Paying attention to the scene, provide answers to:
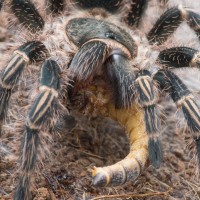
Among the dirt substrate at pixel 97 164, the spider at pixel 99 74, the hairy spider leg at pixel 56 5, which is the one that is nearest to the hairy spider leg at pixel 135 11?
the spider at pixel 99 74

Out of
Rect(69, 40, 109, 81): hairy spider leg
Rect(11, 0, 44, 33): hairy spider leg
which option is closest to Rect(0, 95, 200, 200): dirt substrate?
Rect(69, 40, 109, 81): hairy spider leg

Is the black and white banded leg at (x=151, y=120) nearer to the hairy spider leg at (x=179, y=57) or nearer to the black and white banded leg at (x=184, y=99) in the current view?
the black and white banded leg at (x=184, y=99)

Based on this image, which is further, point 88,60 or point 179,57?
point 179,57

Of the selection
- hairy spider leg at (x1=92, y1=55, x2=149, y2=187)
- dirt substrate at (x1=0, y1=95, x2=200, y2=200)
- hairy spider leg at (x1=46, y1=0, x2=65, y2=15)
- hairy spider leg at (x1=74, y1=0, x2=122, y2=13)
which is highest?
hairy spider leg at (x1=74, y1=0, x2=122, y2=13)

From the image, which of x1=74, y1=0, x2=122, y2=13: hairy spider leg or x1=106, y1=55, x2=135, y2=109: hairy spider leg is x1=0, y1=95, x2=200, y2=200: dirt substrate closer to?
x1=106, y1=55, x2=135, y2=109: hairy spider leg

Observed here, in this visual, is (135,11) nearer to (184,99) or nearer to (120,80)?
(120,80)

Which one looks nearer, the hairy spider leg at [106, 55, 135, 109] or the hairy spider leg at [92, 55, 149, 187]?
the hairy spider leg at [92, 55, 149, 187]

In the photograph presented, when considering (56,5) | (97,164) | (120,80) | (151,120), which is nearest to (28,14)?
(56,5)
